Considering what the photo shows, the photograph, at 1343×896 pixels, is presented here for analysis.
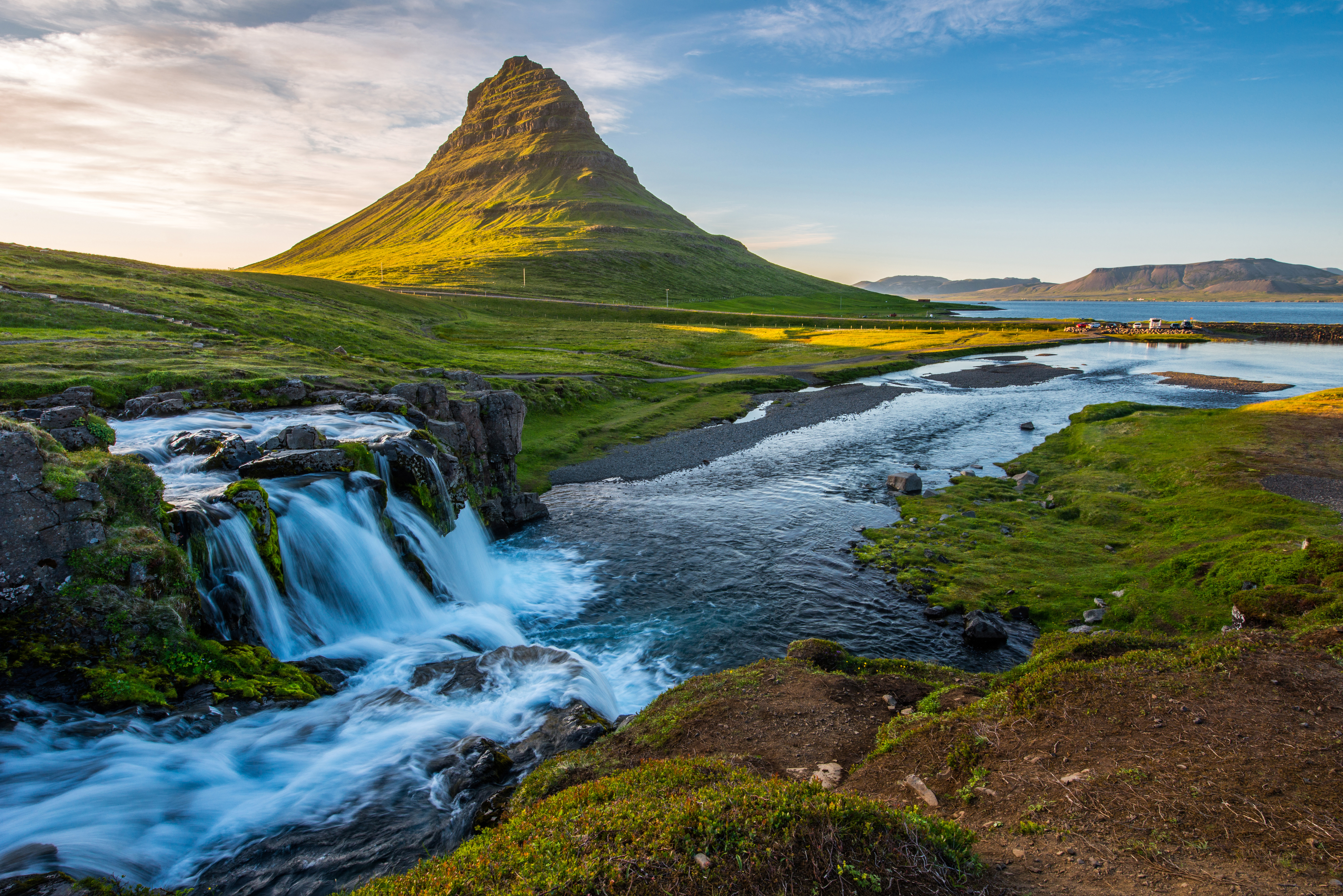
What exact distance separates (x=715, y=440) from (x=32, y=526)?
4157 cm

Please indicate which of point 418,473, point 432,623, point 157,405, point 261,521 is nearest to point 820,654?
point 432,623

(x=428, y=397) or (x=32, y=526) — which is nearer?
(x=32, y=526)

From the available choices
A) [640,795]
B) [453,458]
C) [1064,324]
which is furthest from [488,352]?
[1064,324]

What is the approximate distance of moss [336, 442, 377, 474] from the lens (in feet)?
75.5

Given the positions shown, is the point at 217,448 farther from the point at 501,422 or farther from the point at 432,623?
the point at 501,422

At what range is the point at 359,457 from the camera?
926 inches

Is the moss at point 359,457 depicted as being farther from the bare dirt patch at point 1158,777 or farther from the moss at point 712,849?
the bare dirt patch at point 1158,777

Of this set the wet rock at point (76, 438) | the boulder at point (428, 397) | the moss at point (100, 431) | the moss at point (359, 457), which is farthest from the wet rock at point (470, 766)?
the boulder at point (428, 397)

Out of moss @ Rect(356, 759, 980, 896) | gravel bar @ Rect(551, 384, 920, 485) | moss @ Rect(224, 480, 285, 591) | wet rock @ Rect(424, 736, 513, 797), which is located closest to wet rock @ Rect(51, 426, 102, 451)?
moss @ Rect(224, 480, 285, 591)

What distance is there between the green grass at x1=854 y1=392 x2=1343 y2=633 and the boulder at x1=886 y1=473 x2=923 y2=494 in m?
1.62

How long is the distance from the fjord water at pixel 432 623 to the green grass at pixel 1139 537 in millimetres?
2148

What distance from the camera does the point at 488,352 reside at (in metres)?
77.1

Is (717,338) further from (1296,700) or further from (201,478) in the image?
(1296,700)

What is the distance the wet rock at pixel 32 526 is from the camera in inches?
480
